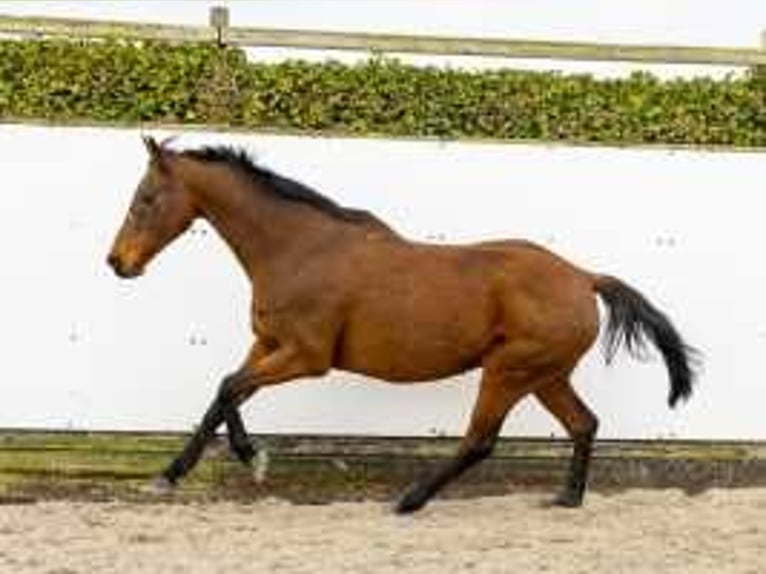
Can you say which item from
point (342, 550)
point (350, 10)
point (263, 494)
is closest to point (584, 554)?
point (342, 550)

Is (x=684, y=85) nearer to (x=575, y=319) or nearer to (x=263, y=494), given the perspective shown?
(x=575, y=319)

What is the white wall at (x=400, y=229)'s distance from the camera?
9.16m

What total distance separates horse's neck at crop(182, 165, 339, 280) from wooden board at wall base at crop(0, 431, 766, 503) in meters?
1.04

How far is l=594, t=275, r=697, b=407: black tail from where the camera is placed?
29.1 ft

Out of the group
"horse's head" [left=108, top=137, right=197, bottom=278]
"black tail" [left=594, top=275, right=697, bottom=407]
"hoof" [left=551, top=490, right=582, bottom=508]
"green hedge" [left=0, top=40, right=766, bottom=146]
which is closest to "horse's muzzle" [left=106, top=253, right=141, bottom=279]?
"horse's head" [left=108, top=137, right=197, bottom=278]

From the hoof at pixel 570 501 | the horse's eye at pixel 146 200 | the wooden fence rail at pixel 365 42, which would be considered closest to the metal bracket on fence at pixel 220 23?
the wooden fence rail at pixel 365 42

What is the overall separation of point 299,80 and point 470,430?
6.73 feet

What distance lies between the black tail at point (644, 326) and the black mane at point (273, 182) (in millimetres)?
1165

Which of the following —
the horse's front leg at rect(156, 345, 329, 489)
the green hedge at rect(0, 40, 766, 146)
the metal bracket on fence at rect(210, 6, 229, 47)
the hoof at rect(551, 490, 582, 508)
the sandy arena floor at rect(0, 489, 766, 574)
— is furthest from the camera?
the metal bracket on fence at rect(210, 6, 229, 47)

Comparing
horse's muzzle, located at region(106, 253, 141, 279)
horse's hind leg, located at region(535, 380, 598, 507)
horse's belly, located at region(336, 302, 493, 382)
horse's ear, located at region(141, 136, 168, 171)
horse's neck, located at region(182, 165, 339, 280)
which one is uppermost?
horse's ear, located at region(141, 136, 168, 171)

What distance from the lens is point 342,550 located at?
7.71 metres

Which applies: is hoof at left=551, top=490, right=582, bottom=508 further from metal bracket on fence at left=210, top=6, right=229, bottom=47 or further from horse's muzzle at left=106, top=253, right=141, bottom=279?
metal bracket on fence at left=210, top=6, right=229, bottom=47

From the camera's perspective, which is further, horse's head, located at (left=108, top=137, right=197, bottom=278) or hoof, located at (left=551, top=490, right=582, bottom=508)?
hoof, located at (left=551, top=490, right=582, bottom=508)

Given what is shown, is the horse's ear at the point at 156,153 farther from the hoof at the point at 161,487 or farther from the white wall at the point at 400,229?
the hoof at the point at 161,487
